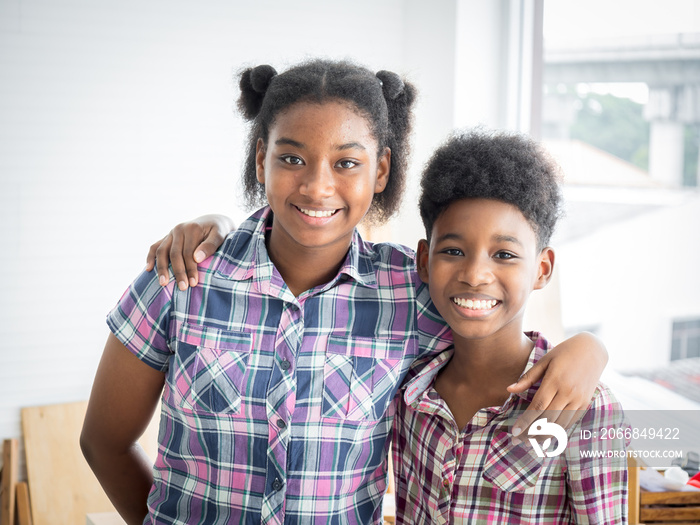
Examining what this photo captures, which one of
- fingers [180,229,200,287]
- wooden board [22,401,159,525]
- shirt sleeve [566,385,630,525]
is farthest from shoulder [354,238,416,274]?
wooden board [22,401,159,525]

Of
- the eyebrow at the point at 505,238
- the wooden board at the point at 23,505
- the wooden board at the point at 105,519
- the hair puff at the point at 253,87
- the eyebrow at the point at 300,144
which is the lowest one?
the wooden board at the point at 23,505

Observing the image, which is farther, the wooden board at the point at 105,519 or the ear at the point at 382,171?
the wooden board at the point at 105,519

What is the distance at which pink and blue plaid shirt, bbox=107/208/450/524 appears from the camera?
128 centimetres

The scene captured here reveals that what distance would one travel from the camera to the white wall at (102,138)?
2592 mm

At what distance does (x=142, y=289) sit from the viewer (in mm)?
1349

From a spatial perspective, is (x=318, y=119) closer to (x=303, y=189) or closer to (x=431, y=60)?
(x=303, y=189)

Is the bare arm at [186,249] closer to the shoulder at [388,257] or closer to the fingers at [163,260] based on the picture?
the fingers at [163,260]

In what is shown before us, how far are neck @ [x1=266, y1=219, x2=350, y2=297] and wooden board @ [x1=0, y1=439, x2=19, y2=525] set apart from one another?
5.88ft

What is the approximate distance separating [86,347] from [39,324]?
199 millimetres

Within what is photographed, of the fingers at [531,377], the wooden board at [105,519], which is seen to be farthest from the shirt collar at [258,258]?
the wooden board at [105,519]

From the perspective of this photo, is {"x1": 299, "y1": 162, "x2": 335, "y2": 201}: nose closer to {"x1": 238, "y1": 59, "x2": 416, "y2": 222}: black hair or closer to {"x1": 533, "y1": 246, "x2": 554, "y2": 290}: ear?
{"x1": 238, "y1": 59, "x2": 416, "y2": 222}: black hair

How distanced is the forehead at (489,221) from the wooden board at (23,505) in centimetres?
216

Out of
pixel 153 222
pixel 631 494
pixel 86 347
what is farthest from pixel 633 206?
pixel 86 347

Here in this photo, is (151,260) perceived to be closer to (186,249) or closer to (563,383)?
(186,249)
